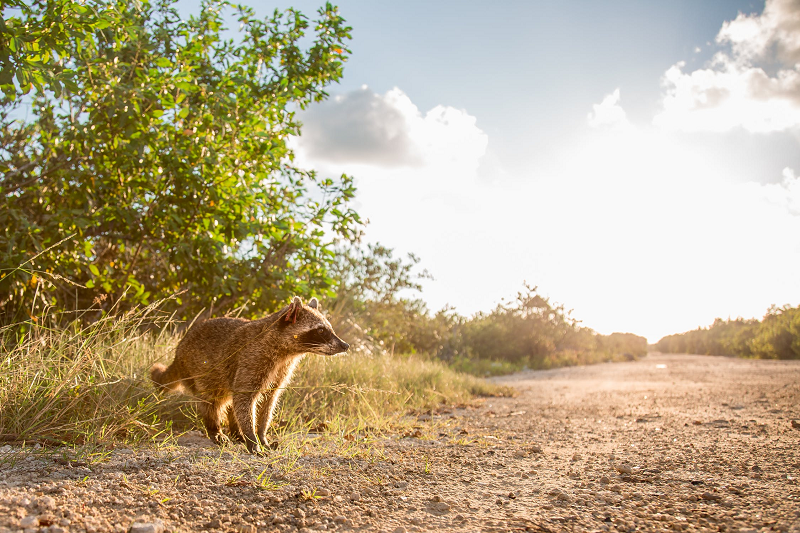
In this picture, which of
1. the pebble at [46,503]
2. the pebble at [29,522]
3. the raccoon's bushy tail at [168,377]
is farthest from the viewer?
the raccoon's bushy tail at [168,377]

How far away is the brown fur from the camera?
427 cm

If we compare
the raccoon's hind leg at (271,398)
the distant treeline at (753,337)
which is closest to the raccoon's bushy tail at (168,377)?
the raccoon's hind leg at (271,398)

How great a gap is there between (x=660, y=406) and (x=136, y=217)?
7.40 metres

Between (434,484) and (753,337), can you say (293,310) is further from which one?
(753,337)

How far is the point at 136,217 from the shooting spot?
6.28 meters

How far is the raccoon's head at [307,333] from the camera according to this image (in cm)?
432

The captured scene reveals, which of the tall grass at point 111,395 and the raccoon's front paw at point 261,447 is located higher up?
the tall grass at point 111,395

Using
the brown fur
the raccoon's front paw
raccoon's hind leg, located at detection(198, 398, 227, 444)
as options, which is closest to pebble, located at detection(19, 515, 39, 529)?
the raccoon's front paw

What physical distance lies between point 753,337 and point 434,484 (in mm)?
22669

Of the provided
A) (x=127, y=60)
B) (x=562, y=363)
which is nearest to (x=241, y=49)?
(x=127, y=60)

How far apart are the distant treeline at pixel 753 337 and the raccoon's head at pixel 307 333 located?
56.9 feet

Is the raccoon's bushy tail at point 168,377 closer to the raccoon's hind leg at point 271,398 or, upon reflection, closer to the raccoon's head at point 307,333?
the raccoon's hind leg at point 271,398

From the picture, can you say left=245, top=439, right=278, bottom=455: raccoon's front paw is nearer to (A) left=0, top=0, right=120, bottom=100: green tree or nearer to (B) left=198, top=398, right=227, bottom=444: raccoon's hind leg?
(B) left=198, top=398, right=227, bottom=444: raccoon's hind leg

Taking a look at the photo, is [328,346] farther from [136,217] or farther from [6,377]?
[136,217]
